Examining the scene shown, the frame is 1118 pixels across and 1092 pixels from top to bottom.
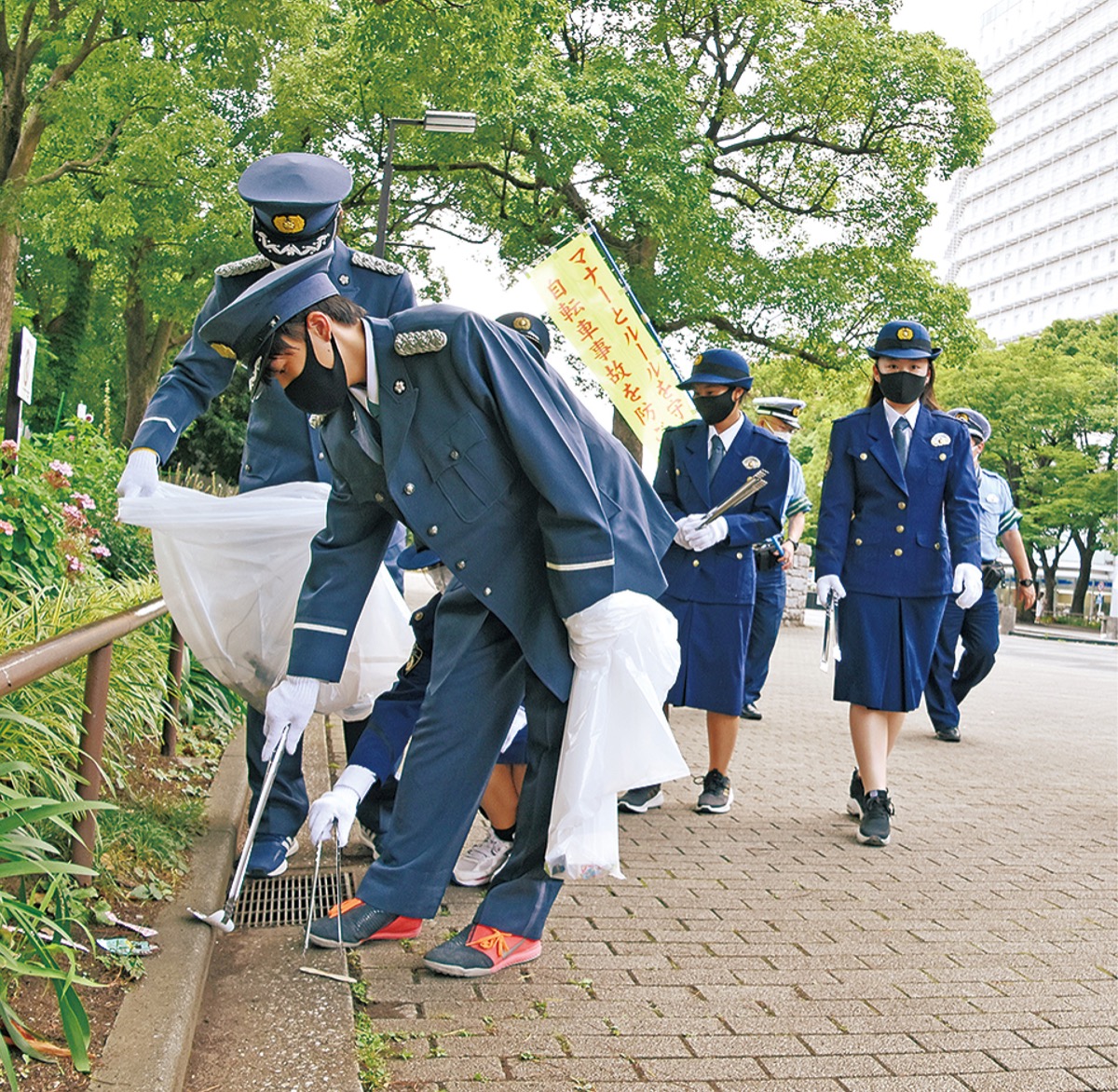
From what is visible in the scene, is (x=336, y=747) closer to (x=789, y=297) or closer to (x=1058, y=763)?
(x=1058, y=763)

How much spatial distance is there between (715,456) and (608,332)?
5000 millimetres

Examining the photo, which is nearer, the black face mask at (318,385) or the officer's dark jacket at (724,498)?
the black face mask at (318,385)

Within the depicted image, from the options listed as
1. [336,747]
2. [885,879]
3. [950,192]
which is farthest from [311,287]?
[950,192]

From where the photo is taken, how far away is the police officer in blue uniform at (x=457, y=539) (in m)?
3.12

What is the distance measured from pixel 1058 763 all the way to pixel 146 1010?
268 inches

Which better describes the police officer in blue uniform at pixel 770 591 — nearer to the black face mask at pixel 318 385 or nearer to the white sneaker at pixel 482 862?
the white sneaker at pixel 482 862

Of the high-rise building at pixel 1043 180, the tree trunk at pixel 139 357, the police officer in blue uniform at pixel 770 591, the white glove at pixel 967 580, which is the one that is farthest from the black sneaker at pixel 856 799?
the high-rise building at pixel 1043 180

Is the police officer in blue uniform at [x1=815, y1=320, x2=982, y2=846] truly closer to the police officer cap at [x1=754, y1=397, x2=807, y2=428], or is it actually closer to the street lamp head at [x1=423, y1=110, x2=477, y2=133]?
the police officer cap at [x1=754, y1=397, x2=807, y2=428]

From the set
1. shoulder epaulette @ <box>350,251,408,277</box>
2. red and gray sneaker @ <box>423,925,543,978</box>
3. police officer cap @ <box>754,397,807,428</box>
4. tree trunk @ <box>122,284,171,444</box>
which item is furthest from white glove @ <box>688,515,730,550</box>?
tree trunk @ <box>122,284,171,444</box>

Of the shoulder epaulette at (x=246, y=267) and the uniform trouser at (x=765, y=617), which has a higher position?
the shoulder epaulette at (x=246, y=267)

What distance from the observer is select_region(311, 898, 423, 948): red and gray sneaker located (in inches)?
137

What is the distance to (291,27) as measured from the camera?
1280 cm

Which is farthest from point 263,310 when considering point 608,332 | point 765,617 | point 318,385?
point 608,332

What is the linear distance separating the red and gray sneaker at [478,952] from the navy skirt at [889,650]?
238cm
